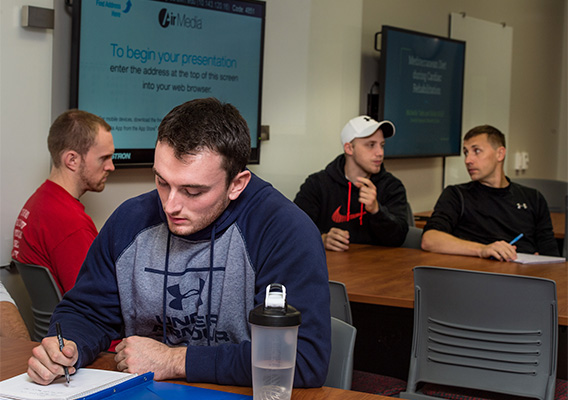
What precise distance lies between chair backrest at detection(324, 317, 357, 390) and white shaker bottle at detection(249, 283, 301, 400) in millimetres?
409

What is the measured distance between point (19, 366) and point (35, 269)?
1.07 meters

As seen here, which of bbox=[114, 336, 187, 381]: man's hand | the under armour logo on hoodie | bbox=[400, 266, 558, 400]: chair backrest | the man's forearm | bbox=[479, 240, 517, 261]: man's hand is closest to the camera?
bbox=[114, 336, 187, 381]: man's hand

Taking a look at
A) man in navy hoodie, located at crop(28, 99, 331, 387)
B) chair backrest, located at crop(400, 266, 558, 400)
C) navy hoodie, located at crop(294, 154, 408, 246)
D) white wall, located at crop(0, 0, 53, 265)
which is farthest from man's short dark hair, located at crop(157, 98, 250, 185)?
navy hoodie, located at crop(294, 154, 408, 246)

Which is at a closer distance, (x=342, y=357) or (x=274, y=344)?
(x=274, y=344)

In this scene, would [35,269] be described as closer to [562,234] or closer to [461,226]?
[461,226]

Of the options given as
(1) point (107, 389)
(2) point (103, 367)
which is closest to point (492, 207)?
(2) point (103, 367)

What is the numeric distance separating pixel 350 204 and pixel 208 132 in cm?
250

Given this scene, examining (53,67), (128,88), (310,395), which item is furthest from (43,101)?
(310,395)

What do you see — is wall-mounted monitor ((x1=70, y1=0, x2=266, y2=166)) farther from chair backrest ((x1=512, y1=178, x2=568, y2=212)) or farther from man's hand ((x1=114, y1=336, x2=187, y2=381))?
chair backrest ((x1=512, y1=178, x2=568, y2=212))

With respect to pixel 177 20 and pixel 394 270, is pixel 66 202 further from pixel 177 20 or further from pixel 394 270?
pixel 394 270

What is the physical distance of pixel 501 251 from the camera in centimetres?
329

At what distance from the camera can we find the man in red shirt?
2766 mm

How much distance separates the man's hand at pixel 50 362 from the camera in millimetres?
1451

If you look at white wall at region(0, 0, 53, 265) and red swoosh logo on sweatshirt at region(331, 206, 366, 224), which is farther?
red swoosh logo on sweatshirt at region(331, 206, 366, 224)
